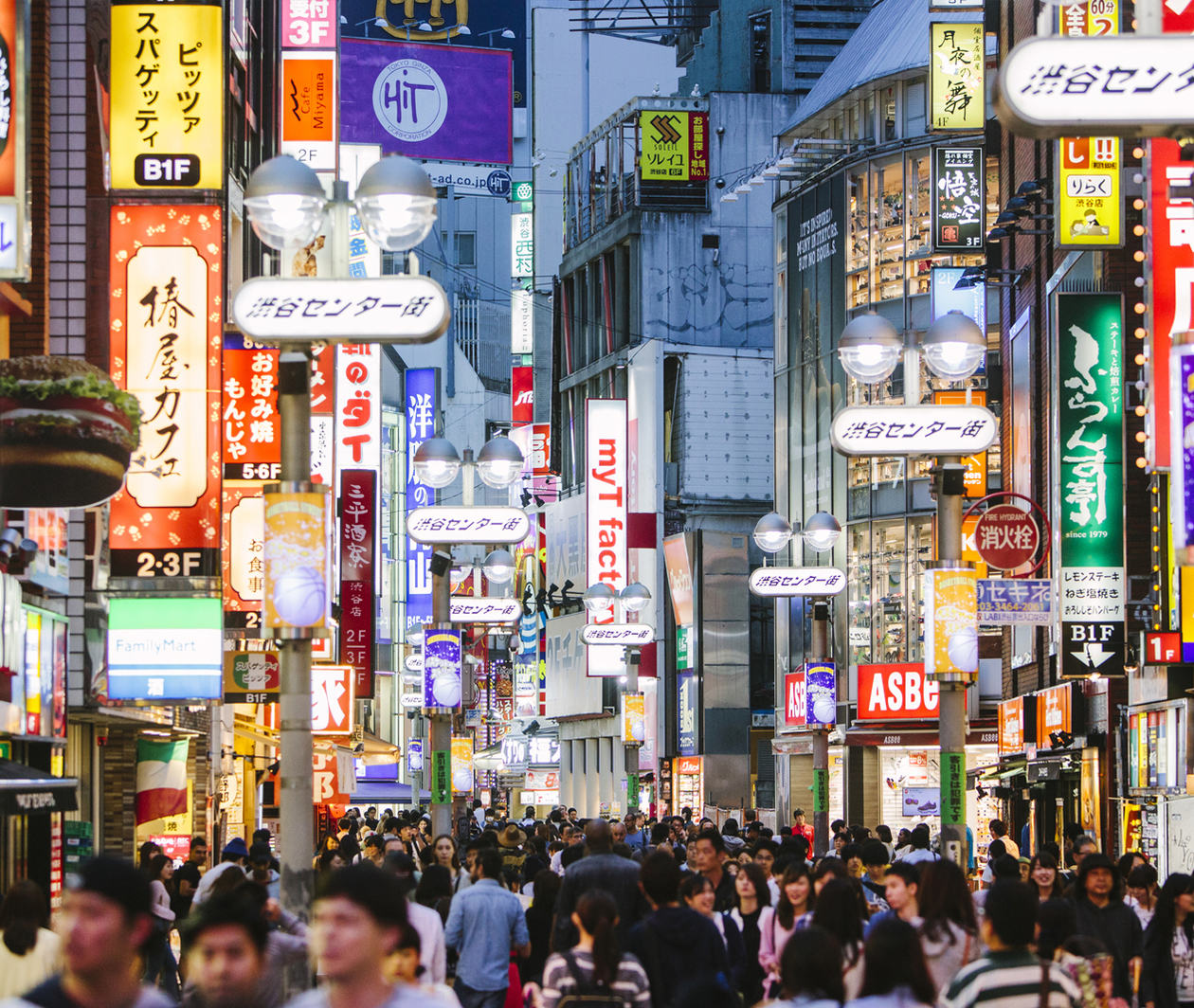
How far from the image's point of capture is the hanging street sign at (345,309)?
13766 millimetres

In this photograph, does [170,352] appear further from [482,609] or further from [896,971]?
[896,971]

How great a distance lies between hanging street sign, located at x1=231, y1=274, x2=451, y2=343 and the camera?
1377cm

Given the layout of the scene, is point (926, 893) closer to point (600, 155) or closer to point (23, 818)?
point (23, 818)

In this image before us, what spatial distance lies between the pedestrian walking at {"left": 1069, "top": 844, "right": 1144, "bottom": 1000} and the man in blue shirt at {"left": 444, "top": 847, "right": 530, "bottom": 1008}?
3556mm

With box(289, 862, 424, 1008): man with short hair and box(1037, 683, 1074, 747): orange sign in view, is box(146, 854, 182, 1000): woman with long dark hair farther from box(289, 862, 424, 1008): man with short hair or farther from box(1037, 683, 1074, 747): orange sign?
box(1037, 683, 1074, 747): orange sign

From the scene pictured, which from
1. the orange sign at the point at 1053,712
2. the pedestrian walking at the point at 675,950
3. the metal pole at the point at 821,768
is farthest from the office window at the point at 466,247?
the pedestrian walking at the point at 675,950

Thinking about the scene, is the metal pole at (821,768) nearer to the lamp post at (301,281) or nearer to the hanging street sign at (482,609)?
the hanging street sign at (482,609)

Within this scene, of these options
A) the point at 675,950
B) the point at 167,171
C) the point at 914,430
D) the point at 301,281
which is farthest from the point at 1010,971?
the point at 167,171

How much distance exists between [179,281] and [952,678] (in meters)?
9.99

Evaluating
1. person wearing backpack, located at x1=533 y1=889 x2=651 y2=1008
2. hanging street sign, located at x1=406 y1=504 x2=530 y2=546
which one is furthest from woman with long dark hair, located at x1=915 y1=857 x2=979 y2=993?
hanging street sign, located at x1=406 y1=504 x2=530 y2=546

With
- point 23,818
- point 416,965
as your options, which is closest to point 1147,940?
point 416,965

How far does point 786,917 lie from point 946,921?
2.54m

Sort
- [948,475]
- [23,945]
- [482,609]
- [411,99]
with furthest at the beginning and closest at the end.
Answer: [411,99] < [482,609] < [948,475] < [23,945]

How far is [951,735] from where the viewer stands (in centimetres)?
1880
